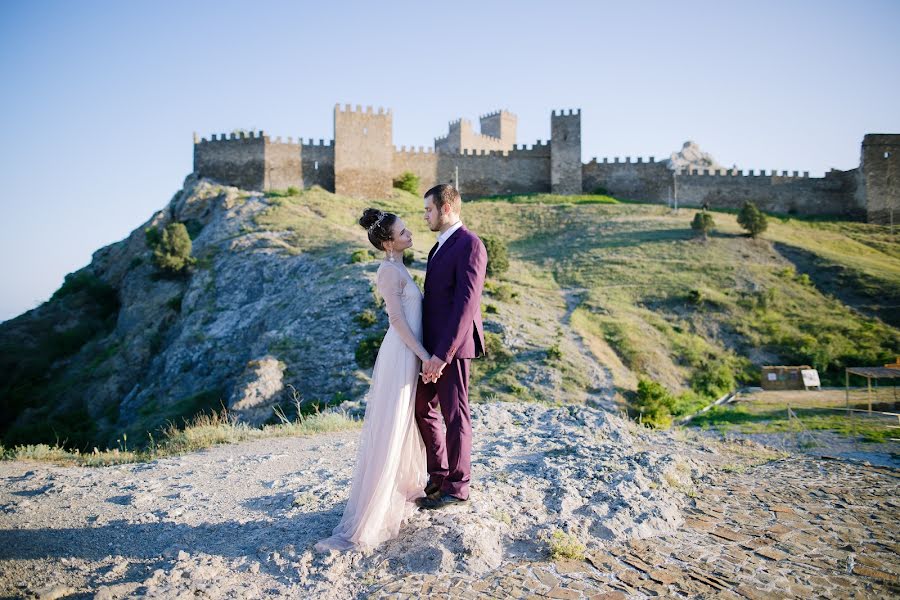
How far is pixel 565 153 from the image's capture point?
47.4 m

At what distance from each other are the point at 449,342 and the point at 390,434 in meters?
0.86

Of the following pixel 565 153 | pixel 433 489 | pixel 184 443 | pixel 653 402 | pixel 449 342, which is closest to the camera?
pixel 449 342

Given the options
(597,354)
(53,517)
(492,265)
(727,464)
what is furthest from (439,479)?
(492,265)

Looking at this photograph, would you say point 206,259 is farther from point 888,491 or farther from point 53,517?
point 888,491

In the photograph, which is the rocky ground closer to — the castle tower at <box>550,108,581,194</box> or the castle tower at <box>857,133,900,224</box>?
the castle tower at <box>550,108,581,194</box>

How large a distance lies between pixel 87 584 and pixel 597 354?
19.9m

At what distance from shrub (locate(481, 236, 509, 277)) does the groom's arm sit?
82.9ft

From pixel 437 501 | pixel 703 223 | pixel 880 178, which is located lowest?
pixel 437 501

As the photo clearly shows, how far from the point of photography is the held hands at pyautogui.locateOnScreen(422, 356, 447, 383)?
15.5 ft

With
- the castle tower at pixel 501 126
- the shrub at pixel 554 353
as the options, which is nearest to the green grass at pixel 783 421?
the shrub at pixel 554 353

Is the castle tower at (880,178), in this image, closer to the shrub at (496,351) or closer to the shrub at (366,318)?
the shrub at (496,351)

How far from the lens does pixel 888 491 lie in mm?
6371

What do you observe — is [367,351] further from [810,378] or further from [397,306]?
[810,378]

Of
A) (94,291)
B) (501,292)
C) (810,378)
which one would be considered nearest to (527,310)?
(501,292)
